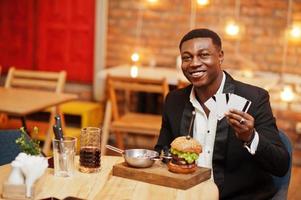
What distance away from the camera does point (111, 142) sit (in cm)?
543

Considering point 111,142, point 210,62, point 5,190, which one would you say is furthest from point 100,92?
point 5,190

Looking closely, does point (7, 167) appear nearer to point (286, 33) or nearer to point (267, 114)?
point (267, 114)

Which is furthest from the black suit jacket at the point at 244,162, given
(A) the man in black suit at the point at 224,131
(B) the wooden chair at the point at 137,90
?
(B) the wooden chair at the point at 137,90

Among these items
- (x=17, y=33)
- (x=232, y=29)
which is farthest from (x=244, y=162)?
(x=17, y=33)

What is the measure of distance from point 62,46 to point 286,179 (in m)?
3.63

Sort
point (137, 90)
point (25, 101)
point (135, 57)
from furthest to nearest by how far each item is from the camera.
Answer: point (135, 57)
point (137, 90)
point (25, 101)

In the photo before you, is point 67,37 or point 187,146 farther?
point 67,37

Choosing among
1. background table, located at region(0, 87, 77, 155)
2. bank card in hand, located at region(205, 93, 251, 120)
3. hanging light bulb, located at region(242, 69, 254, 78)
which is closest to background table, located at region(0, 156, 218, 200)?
bank card in hand, located at region(205, 93, 251, 120)

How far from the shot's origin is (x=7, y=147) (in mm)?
2512

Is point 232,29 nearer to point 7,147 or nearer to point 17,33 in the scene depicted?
point 17,33

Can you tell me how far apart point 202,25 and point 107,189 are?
3.31m

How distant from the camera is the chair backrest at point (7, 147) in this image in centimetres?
250

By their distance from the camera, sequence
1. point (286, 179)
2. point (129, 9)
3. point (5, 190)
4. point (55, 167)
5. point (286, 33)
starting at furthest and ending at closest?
point (129, 9), point (286, 33), point (286, 179), point (55, 167), point (5, 190)

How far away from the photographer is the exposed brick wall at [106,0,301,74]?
15.8 feet
